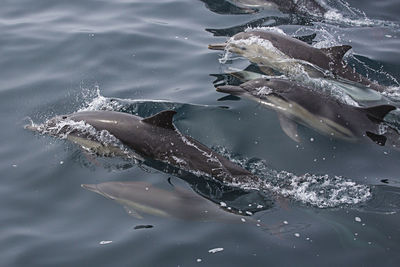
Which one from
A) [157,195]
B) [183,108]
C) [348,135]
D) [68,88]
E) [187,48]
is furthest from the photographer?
[187,48]

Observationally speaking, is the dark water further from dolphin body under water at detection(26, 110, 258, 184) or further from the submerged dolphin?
dolphin body under water at detection(26, 110, 258, 184)

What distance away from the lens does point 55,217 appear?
7301 mm

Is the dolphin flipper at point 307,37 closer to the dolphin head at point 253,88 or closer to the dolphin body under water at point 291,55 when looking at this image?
the dolphin body under water at point 291,55

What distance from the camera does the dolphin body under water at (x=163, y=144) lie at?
310 inches

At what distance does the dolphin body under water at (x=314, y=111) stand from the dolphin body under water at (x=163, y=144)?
5.53 feet

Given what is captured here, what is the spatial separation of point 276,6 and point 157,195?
8868 millimetres

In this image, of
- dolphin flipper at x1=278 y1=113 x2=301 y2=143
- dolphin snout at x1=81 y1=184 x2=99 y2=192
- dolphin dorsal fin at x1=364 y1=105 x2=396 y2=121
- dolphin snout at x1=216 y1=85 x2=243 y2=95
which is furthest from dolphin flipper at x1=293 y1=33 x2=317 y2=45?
dolphin snout at x1=81 y1=184 x2=99 y2=192

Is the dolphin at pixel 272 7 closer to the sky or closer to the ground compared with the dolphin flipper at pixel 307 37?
closer to the sky

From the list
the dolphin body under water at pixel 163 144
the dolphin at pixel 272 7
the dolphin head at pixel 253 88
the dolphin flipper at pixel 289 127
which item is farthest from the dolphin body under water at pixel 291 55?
the dolphin body under water at pixel 163 144

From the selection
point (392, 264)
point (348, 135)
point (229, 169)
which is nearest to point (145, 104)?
point (229, 169)

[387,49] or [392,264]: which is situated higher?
[387,49]

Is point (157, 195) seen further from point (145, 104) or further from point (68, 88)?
point (68, 88)

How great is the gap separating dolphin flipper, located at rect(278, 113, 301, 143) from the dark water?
0.10 meters

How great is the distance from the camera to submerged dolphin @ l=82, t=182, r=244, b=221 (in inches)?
275
